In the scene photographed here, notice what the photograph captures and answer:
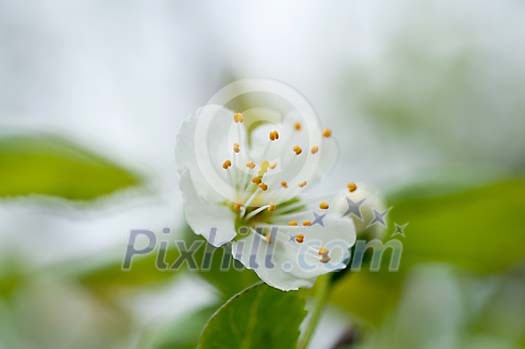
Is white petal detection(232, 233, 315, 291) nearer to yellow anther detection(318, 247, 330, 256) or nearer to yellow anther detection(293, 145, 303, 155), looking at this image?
yellow anther detection(318, 247, 330, 256)

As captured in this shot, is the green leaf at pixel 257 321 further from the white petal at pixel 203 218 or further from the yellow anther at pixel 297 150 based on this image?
the yellow anther at pixel 297 150

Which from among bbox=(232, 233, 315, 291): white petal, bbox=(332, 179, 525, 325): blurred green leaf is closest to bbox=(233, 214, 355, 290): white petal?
bbox=(232, 233, 315, 291): white petal

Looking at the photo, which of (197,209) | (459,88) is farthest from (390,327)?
(459,88)

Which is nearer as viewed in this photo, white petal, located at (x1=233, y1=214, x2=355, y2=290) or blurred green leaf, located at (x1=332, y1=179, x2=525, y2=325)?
white petal, located at (x1=233, y1=214, x2=355, y2=290)

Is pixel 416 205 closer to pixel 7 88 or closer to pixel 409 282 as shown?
pixel 409 282

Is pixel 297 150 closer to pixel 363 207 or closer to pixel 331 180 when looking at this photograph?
pixel 363 207

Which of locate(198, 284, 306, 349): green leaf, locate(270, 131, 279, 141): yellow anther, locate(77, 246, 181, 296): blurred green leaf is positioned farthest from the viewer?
locate(77, 246, 181, 296): blurred green leaf
